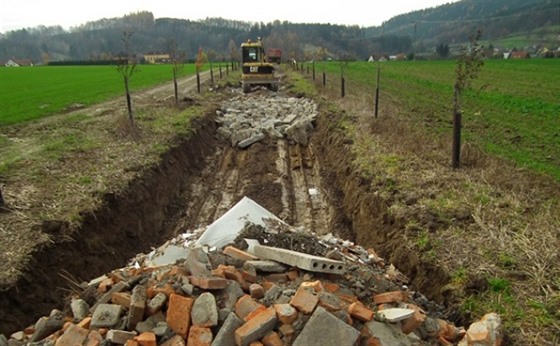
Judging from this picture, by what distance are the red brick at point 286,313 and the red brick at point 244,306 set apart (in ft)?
0.79

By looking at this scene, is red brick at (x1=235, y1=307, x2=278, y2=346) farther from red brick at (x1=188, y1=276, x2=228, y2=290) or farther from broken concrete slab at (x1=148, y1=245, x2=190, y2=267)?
broken concrete slab at (x1=148, y1=245, x2=190, y2=267)

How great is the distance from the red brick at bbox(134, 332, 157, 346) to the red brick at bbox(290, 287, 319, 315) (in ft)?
4.25

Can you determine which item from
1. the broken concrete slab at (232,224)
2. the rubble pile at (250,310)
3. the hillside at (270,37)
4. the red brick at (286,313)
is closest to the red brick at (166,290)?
the rubble pile at (250,310)

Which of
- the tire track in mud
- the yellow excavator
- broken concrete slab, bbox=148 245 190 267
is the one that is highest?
the yellow excavator

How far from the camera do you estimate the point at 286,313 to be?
12.6ft

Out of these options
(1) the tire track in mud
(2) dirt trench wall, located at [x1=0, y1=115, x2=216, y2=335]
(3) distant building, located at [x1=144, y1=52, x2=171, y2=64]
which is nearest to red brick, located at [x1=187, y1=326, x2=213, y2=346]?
(2) dirt trench wall, located at [x1=0, y1=115, x2=216, y2=335]

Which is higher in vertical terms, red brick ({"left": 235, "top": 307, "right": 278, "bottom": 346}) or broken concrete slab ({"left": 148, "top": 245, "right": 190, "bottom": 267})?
red brick ({"left": 235, "top": 307, "right": 278, "bottom": 346})

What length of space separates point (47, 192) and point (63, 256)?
2.10 m

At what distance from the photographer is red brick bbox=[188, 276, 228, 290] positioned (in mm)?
4199

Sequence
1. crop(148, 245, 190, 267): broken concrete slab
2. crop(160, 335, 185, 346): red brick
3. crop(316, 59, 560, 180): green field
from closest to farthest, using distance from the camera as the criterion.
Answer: crop(160, 335, 185, 346): red brick
crop(148, 245, 190, 267): broken concrete slab
crop(316, 59, 560, 180): green field

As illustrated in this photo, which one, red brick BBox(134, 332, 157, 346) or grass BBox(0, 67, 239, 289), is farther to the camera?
grass BBox(0, 67, 239, 289)

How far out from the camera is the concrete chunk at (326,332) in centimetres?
363

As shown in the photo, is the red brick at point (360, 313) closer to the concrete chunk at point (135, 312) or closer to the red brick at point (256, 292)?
the red brick at point (256, 292)

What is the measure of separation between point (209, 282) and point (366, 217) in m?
4.84
